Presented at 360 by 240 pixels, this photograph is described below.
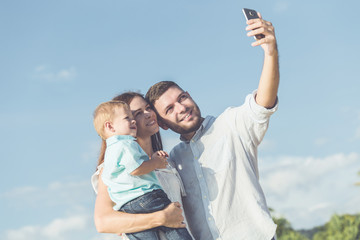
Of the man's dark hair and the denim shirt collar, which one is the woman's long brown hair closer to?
the man's dark hair

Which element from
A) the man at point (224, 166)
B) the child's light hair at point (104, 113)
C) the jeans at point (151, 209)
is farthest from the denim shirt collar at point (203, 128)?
the jeans at point (151, 209)

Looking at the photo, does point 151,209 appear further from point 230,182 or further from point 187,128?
point 187,128

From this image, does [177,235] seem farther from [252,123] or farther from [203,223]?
[252,123]

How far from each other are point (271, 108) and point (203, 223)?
1.19 metres

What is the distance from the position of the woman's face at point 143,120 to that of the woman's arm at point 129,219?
721 millimetres

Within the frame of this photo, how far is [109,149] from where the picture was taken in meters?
3.87

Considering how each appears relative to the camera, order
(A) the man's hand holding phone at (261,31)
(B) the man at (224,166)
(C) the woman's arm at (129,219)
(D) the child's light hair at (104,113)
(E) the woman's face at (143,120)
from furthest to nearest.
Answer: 1. (E) the woman's face at (143,120)
2. (B) the man at (224,166)
3. (D) the child's light hair at (104,113)
4. (A) the man's hand holding phone at (261,31)
5. (C) the woman's arm at (129,219)

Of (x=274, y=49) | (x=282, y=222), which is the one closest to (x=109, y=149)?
(x=274, y=49)

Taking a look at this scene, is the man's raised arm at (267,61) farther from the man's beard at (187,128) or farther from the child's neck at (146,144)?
the child's neck at (146,144)

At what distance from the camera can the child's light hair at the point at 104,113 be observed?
3990mm

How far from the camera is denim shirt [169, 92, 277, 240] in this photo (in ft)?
13.8

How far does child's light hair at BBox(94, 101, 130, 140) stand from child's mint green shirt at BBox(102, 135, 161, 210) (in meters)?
0.22

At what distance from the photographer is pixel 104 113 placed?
4.01m

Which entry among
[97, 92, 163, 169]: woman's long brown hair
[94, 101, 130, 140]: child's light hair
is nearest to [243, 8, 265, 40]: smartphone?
[94, 101, 130, 140]: child's light hair
